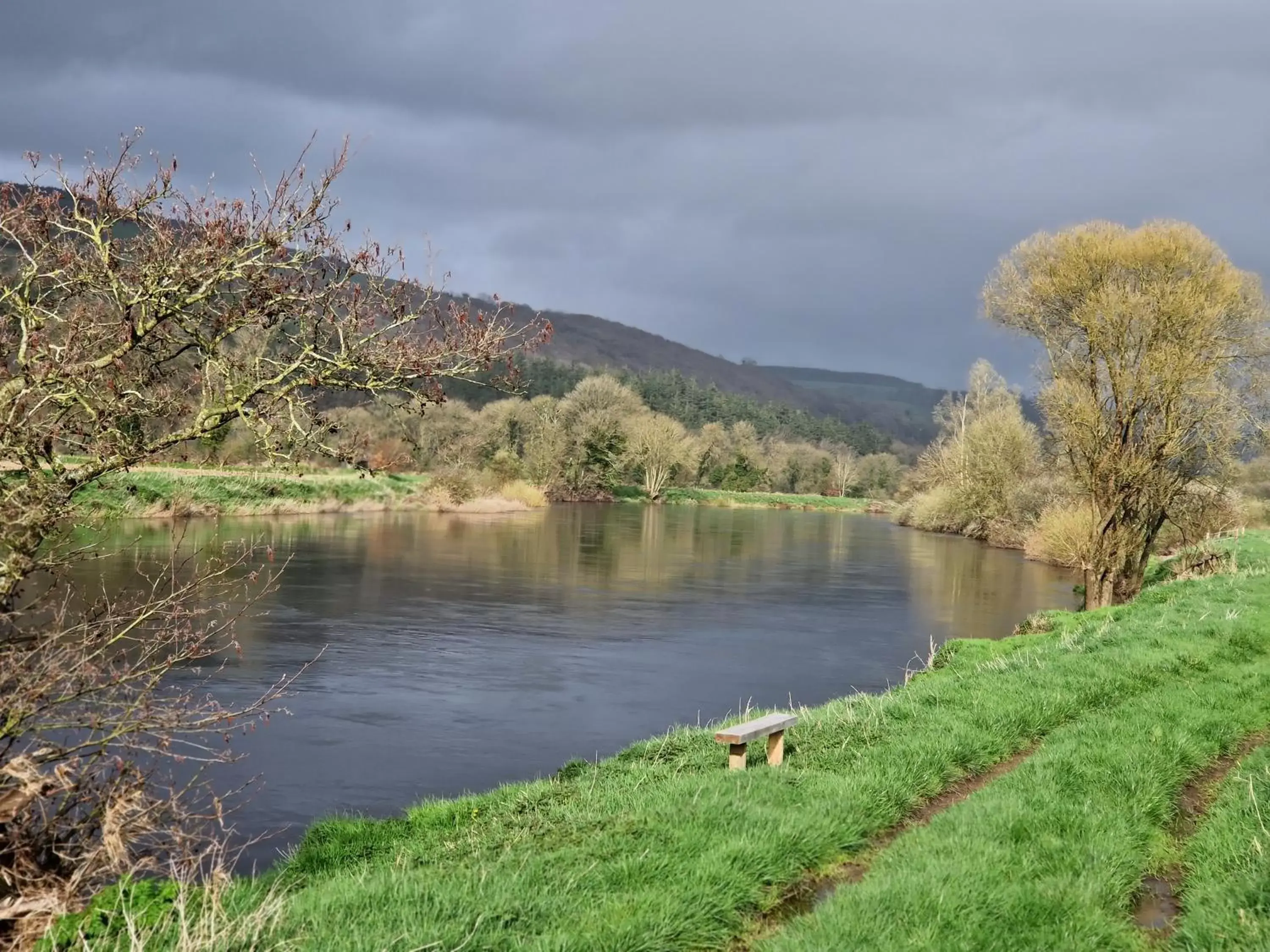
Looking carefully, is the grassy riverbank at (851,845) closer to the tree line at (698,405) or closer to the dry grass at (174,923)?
the dry grass at (174,923)

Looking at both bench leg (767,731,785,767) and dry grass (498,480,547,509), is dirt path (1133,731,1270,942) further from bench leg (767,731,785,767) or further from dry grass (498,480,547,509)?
dry grass (498,480,547,509)

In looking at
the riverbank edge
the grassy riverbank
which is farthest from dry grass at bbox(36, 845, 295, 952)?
the riverbank edge

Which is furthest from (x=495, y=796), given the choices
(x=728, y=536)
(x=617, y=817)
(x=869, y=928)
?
(x=728, y=536)

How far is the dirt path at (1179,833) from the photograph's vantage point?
5449mm

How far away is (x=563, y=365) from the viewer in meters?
168

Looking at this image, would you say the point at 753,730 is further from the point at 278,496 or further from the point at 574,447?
the point at 574,447

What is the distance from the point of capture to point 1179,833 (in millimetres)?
6738

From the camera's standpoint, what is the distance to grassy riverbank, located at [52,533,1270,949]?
497 cm

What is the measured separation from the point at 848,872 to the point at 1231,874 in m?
2.14

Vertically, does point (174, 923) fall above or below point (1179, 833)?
below

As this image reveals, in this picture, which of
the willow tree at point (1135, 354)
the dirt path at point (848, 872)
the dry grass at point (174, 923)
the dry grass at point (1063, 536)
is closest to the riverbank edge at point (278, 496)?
the willow tree at point (1135, 354)

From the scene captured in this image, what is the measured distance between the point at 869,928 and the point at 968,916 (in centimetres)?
56

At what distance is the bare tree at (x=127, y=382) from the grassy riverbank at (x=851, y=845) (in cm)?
116

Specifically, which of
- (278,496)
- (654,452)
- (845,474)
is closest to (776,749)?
(278,496)
